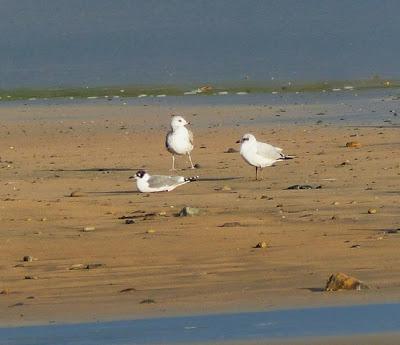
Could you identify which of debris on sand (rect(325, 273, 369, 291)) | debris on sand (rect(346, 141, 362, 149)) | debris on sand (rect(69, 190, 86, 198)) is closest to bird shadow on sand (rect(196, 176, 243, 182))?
debris on sand (rect(69, 190, 86, 198))

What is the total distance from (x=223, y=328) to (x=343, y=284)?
124 centimetres

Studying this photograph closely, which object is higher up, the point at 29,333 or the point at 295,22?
the point at 295,22

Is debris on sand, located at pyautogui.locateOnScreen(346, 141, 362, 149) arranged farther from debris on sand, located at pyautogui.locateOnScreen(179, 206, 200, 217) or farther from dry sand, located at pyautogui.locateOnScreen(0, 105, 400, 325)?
debris on sand, located at pyautogui.locateOnScreen(179, 206, 200, 217)

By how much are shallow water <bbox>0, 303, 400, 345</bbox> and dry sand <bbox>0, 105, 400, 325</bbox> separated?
26cm

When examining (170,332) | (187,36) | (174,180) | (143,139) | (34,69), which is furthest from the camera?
(187,36)

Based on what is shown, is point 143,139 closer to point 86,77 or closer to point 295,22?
point 86,77

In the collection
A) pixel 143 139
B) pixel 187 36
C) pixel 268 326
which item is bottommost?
pixel 268 326

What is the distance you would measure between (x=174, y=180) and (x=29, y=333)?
Result: 7.29 meters

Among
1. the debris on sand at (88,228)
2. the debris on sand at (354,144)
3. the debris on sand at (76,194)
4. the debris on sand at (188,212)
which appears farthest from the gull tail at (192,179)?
the debris on sand at (354,144)

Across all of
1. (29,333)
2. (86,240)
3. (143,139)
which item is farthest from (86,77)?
(29,333)

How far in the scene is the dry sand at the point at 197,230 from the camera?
31.3 feet

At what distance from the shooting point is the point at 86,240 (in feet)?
40.2

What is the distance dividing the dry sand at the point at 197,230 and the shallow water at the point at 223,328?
0.84 feet

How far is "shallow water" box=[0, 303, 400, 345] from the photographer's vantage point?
8.08m
